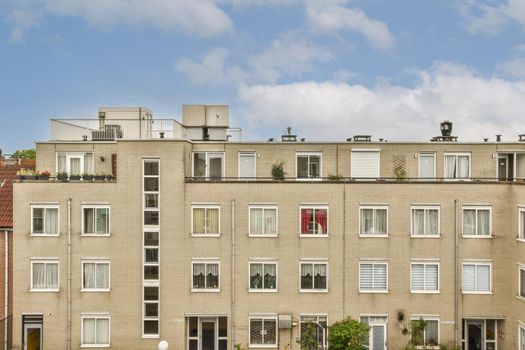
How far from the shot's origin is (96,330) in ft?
85.0

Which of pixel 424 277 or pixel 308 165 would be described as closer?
pixel 424 277

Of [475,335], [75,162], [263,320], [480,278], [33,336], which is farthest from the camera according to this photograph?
[75,162]

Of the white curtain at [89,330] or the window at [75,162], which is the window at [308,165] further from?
the white curtain at [89,330]

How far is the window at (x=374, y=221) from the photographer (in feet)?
84.8

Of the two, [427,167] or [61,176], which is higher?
[427,167]

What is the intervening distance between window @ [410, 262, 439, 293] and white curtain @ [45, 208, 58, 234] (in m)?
19.3

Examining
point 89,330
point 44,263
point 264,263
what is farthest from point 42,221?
point 264,263

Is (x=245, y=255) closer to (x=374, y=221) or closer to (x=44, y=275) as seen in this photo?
(x=374, y=221)

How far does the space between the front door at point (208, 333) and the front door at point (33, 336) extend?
343 inches

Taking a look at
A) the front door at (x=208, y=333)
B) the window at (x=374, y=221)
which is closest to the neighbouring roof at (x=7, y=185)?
the front door at (x=208, y=333)

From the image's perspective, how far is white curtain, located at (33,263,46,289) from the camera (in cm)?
2592

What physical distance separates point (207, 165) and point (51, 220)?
8947 mm

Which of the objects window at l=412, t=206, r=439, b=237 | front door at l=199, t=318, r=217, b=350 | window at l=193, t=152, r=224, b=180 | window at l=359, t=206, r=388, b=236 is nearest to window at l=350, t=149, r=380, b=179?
window at l=359, t=206, r=388, b=236

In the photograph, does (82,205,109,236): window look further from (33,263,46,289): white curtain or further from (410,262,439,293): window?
(410,262,439,293): window
